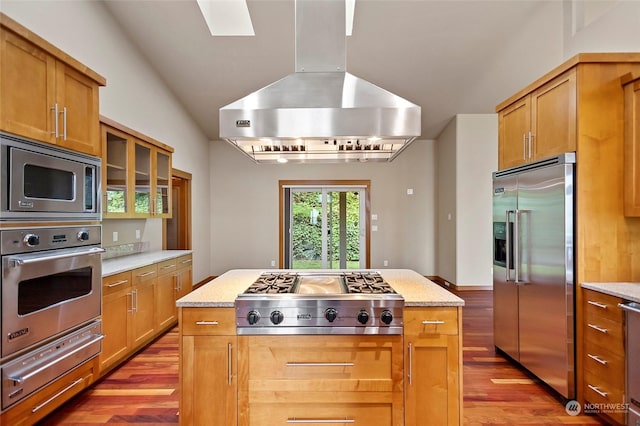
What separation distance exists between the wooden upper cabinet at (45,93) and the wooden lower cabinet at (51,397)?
1.46m

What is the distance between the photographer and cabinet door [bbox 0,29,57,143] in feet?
5.77

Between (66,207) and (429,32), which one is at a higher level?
(429,32)

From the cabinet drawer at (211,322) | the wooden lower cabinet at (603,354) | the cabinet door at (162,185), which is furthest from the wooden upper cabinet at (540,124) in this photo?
the cabinet door at (162,185)

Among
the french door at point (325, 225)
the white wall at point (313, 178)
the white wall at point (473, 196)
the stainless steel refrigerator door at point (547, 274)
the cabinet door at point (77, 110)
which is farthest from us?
the french door at point (325, 225)

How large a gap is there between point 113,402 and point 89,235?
1.18 m

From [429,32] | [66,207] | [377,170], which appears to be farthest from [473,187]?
[66,207]

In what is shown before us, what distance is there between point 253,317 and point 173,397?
4.14 feet

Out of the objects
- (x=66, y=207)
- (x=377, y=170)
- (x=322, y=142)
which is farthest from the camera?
(x=377, y=170)

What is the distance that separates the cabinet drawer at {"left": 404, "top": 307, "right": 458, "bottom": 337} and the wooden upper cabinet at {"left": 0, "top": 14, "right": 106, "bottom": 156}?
229 cm

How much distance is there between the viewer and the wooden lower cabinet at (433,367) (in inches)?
69.5

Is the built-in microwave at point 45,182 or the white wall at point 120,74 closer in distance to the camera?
the built-in microwave at point 45,182

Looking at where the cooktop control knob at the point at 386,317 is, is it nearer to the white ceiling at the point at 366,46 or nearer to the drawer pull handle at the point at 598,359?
the drawer pull handle at the point at 598,359

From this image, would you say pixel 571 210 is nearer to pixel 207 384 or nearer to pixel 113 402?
pixel 207 384

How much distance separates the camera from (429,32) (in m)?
3.93
